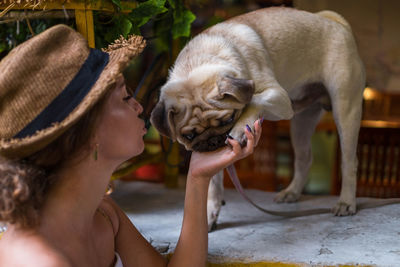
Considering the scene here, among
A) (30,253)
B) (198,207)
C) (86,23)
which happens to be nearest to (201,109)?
(198,207)

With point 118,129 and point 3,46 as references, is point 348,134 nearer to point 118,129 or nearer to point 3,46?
point 118,129

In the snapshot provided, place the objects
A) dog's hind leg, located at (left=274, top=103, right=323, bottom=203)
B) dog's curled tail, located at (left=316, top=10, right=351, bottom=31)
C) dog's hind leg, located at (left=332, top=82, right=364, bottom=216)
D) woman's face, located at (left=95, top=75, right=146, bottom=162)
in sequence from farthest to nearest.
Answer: dog's hind leg, located at (left=274, top=103, right=323, bottom=203)
dog's curled tail, located at (left=316, top=10, right=351, bottom=31)
dog's hind leg, located at (left=332, top=82, right=364, bottom=216)
woman's face, located at (left=95, top=75, right=146, bottom=162)

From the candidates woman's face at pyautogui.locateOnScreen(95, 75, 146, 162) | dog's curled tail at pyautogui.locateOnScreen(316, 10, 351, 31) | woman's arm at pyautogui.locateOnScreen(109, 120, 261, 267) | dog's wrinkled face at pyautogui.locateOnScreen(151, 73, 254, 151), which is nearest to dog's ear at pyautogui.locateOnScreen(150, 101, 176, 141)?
dog's wrinkled face at pyautogui.locateOnScreen(151, 73, 254, 151)

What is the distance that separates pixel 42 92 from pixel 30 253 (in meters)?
0.34

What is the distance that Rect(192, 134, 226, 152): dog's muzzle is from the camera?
153cm

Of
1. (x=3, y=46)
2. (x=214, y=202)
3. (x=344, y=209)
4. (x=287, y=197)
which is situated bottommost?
(x=287, y=197)

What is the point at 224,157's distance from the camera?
143 cm

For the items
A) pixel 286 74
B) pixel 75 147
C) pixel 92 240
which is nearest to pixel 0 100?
pixel 75 147

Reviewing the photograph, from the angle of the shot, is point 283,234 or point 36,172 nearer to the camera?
point 36,172

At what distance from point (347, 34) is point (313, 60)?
0.20 metres

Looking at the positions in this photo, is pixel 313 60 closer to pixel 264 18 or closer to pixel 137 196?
pixel 264 18

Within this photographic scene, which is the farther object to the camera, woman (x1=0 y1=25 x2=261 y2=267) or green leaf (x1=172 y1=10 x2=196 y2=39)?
green leaf (x1=172 y1=10 x2=196 y2=39)

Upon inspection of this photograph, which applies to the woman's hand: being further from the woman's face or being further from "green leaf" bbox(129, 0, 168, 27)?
"green leaf" bbox(129, 0, 168, 27)

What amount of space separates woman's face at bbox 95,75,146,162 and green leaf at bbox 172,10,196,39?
0.93 meters
